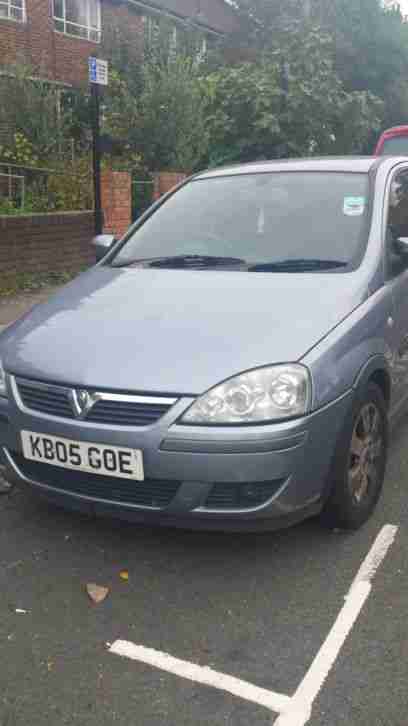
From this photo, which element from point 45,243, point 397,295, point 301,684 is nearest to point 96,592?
point 301,684

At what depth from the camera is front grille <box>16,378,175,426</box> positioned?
2.93 m

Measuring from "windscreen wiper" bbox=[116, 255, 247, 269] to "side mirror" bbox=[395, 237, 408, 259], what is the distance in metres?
0.82

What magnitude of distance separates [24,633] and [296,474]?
3.89 feet

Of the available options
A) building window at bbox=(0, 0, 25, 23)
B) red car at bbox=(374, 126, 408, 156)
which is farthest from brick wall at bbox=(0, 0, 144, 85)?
red car at bbox=(374, 126, 408, 156)

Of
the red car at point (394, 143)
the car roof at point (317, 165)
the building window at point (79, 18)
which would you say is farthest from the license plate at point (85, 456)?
the building window at point (79, 18)

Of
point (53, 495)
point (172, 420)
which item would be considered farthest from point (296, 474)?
point (53, 495)

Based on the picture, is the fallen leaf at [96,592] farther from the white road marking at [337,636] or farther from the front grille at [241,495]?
the white road marking at [337,636]

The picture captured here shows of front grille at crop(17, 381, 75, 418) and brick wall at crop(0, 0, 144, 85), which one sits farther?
brick wall at crop(0, 0, 144, 85)

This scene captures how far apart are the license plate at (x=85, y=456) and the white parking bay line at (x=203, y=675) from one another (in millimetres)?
631

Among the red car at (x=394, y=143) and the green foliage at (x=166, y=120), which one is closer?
the red car at (x=394, y=143)

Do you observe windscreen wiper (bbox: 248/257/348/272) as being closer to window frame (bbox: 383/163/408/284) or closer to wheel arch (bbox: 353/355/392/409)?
window frame (bbox: 383/163/408/284)

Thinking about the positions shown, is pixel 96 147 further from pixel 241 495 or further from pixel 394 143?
pixel 241 495

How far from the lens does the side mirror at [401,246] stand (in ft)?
13.0

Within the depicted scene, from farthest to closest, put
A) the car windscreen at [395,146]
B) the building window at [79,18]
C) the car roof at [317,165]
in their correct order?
the building window at [79,18] < the car windscreen at [395,146] < the car roof at [317,165]
